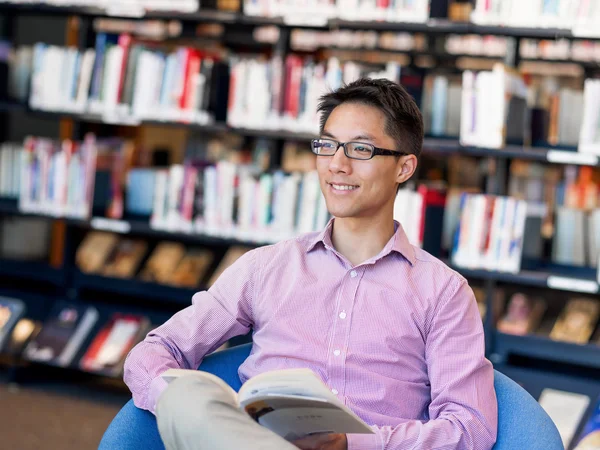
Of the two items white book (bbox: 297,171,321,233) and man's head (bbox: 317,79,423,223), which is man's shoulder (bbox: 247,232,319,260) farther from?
white book (bbox: 297,171,321,233)

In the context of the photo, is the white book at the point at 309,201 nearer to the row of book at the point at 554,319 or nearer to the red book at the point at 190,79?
the red book at the point at 190,79

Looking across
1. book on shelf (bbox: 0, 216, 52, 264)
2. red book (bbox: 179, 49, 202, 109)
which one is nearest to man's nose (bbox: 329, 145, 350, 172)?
red book (bbox: 179, 49, 202, 109)

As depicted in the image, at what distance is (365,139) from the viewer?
2.02m

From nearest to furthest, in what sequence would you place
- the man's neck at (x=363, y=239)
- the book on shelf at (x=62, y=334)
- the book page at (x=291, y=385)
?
the book page at (x=291, y=385) → the man's neck at (x=363, y=239) → the book on shelf at (x=62, y=334)

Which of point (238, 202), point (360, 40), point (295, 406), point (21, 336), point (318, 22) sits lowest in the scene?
point (21, 336)

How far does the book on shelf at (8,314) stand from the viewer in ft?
14.3

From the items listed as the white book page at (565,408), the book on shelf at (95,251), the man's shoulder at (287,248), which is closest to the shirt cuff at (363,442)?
the man's shoulder at (287,248)

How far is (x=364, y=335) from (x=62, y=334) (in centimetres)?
263

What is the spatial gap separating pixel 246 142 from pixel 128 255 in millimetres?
1295

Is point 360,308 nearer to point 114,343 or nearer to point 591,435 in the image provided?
point 591,435

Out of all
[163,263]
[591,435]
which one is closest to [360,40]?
[163,263]

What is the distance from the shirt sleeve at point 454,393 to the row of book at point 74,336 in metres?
2.45

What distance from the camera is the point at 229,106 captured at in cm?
405

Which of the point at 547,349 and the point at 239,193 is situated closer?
the point at 547,349
